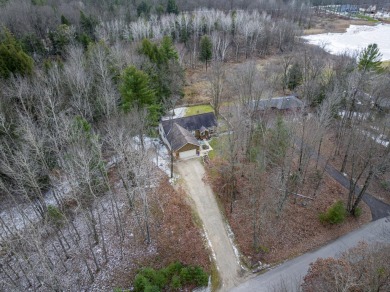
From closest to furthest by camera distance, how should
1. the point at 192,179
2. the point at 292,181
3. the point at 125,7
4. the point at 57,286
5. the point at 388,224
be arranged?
the point at 57,286, the point at 388,224, the point at 292,181, the point at 192,179, the point at 125,7

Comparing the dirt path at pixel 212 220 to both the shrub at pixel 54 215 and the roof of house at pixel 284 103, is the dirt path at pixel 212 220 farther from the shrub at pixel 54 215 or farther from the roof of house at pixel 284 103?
the roof of house at pixel 284 103

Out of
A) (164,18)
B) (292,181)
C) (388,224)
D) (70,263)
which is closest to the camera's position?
(70,263)

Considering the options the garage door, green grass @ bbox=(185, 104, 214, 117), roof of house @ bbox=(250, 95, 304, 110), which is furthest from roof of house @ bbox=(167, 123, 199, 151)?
roof of house @ bbox=(250, 95, 304, 110)

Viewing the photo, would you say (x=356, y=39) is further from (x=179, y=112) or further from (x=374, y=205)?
(x=374, y=205)

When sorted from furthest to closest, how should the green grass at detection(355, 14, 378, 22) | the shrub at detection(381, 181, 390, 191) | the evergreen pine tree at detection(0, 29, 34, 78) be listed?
the green grass at detection(355, 14, 378, 22), the evergreen pine tree at detection(0, 29, 34, 78), the shrub at detection(381, 181, 390, 191)

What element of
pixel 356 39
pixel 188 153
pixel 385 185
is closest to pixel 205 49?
pixel 188 153

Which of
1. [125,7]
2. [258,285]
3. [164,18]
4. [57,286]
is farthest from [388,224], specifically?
[125,7]

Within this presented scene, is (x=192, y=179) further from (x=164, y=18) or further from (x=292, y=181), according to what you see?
(x=164, y=18)

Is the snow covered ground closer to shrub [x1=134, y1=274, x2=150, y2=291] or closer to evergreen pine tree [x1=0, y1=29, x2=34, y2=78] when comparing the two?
evergreen pine tree [x1=0, y1=29, x2=34, y2=78]
